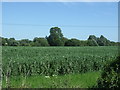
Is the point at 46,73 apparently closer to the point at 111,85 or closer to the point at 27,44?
the point at 111,85

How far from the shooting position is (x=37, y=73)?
8.95 m

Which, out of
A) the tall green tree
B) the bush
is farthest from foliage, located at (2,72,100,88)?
the tall green tree

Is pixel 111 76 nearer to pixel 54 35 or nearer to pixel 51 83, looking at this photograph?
pixel 51 83

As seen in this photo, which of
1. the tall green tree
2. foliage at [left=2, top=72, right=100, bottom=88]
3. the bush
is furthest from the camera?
the tall green tree

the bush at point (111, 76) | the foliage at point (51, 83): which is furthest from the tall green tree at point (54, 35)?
the bush at point (111, 76)

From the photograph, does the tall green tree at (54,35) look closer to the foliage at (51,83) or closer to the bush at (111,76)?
the foliage at (51,83)

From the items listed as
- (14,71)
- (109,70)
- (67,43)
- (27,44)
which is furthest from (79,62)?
(67,43)

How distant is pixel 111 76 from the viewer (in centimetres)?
403

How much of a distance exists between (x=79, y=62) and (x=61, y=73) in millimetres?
1301

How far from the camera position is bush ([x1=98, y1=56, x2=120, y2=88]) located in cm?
398

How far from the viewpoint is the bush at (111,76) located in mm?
3982

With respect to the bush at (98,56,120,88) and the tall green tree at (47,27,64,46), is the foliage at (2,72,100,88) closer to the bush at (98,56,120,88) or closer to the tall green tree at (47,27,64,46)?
the bush at (98,56,120,88)

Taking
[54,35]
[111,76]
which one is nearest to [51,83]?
[111,76]

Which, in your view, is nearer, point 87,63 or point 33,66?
point 33,66
